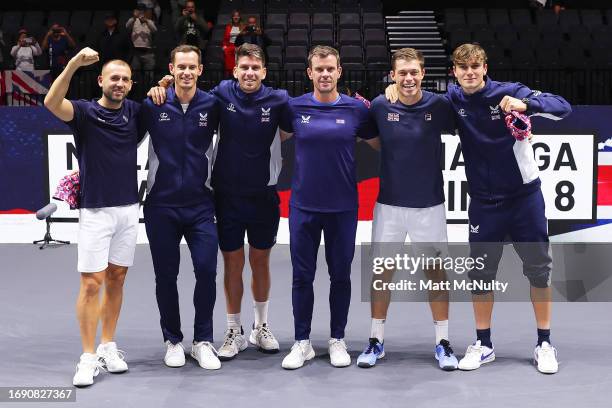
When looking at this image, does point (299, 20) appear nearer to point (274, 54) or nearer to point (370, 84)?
point (274, 54)

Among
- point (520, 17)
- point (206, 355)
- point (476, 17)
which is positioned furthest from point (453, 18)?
point (206, 355)

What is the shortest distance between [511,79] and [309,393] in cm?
745

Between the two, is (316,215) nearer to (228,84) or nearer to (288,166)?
(228,84)

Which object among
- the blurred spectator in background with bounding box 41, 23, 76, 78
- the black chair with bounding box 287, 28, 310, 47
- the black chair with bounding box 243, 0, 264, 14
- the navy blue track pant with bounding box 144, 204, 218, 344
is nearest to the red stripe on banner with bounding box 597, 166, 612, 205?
the black chair with bounding box 287, 28, 310, 47

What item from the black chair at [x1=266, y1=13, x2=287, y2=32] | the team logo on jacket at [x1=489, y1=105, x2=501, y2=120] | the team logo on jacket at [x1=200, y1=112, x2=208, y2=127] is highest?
the black chair at [x1=266, y1=13, x2=287, y2=32]

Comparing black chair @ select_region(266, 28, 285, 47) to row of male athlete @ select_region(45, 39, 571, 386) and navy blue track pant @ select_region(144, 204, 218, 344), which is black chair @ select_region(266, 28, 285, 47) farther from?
navy blue track pant @ select_region(144, 204, 218, 344)

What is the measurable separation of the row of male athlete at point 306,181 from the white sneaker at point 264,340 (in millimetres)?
301

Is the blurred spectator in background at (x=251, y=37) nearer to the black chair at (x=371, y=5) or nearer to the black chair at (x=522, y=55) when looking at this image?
the black chair at (x=371, y=5)

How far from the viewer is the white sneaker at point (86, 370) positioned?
4777 millimetres

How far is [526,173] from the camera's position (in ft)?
16.7

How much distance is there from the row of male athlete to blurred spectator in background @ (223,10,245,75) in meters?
6.57

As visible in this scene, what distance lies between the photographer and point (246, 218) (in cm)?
532

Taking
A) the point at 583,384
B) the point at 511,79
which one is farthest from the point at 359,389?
the point at 511,79

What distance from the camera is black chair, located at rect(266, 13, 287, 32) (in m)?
13.6
